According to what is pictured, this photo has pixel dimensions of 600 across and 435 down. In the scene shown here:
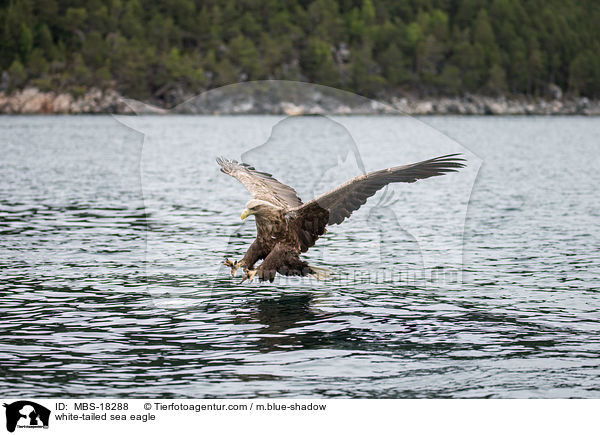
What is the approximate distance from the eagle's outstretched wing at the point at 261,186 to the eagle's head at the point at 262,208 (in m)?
0.61

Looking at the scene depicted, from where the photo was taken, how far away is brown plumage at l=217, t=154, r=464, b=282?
16797 mm

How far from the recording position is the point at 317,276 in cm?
1894

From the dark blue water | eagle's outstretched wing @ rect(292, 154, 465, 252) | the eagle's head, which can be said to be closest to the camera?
the dark blue water

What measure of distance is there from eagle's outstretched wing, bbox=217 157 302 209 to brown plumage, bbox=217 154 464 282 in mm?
48

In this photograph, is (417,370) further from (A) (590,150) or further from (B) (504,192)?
(A) (590,150)

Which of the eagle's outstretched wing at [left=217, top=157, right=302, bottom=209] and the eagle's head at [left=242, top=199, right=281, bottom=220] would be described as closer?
the eagle's head at [left=242, top=199, right=281, bottom=220]

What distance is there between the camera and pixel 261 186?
1941 cm
